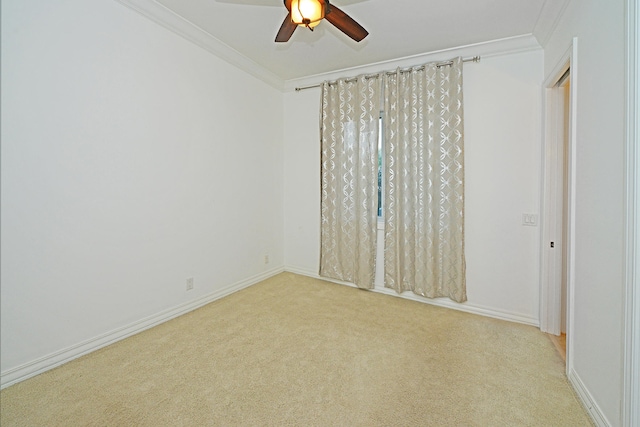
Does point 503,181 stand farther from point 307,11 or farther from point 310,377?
point 310,377

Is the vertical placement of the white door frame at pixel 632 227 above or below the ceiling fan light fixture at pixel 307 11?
below

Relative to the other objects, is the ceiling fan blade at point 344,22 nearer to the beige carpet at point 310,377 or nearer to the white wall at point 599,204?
the white wall at point 599,204

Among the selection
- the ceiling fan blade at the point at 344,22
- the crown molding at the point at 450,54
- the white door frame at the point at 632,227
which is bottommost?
the white door frame at the point at 632,227

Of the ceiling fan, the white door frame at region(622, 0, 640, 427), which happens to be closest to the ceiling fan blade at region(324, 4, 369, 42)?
the ceiling fan

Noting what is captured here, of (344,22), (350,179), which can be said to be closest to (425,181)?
(350,179)

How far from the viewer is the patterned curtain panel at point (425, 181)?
110 inches

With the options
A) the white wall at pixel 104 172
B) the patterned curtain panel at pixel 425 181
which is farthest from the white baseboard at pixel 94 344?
the patterned curtain panel at pixel 425 181

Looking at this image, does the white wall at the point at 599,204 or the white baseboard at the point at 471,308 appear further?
the white baseboard at the point at 471,308

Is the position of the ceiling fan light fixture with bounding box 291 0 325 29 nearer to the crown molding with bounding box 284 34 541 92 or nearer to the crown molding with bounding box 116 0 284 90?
the crown molding with bounding box 116 0 284 90

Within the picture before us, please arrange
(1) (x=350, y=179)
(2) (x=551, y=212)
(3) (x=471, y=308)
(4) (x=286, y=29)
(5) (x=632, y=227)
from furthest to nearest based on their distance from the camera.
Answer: (1) (x=350, y=179) < (3) (x=471, y=308) < (2) (x=551, y=212) < (4) (x=286, y=29) < (5) (x=632, y=227)

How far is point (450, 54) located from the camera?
2881 mm

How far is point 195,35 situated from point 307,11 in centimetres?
164

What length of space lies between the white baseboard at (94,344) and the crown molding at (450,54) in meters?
3.01

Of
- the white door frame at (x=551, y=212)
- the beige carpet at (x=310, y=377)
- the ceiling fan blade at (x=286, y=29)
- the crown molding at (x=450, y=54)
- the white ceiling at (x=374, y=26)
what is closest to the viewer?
the beige carpet at (x=310, y=377)
